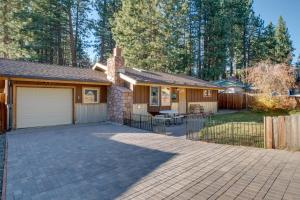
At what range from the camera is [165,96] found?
A: 1619cm

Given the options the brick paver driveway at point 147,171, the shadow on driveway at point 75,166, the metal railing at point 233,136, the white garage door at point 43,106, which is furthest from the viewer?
the white garage door at point 43,106

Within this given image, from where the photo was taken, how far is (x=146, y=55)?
27.2 m

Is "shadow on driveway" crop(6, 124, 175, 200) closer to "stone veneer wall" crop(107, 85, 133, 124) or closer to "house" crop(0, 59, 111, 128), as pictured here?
"house" crop(0, 59, 111, 128)

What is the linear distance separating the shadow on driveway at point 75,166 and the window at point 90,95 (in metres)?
4.94

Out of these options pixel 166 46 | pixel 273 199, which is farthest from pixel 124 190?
pixel 166 46

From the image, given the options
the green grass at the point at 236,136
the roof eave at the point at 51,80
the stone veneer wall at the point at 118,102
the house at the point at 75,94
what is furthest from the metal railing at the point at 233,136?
the roof eave at the point at 51,80

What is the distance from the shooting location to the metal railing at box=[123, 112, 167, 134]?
11867 millimetres

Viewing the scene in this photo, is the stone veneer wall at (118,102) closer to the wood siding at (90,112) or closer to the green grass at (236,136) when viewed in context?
the wood siding at (90,112)

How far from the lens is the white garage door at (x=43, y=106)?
1123 centimetres

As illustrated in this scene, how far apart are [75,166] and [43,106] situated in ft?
25.2

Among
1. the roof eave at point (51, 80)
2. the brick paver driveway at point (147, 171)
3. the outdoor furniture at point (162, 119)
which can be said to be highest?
the roof eave at point (51, 80)

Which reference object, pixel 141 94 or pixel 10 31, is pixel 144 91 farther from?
pixel 10 31

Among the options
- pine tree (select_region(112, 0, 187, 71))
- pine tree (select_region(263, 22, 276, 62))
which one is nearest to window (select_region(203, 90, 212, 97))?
pine tree (select_region(112, 0, 187, 71))

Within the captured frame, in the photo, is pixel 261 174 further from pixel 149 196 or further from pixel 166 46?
pixel 166 46
